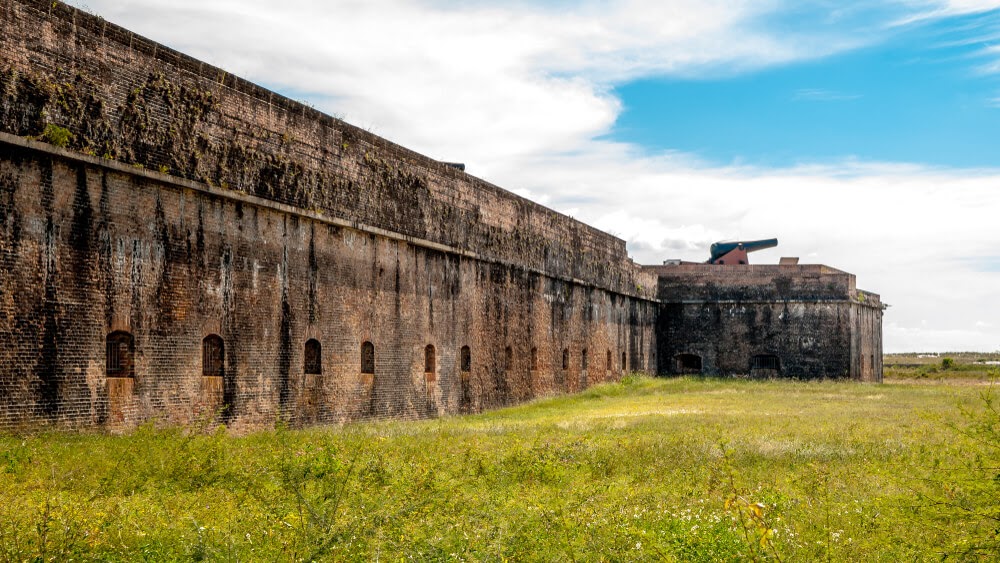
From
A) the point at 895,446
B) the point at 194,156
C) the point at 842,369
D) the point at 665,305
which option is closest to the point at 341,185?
the point at 194,156

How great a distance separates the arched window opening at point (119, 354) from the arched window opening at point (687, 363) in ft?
80.9

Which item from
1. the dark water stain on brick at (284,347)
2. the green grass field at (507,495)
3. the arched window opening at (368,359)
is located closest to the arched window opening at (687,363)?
the arched window opening at (368,359)

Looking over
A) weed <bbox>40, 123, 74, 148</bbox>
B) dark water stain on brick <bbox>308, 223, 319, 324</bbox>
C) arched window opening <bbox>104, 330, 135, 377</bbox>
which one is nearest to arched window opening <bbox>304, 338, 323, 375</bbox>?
dark water stain on brick <bbox>308, 223, 319, 324</bbox>

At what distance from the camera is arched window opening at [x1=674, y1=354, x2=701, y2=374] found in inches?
1341

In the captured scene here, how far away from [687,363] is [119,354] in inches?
988

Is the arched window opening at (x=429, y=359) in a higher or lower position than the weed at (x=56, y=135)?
lower

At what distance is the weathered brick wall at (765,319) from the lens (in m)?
33.3

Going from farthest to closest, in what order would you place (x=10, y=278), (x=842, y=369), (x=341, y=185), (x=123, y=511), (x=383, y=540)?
(x=842, y=369) < (x=341, y=185) < (x=10, y=278) < (x=123, y=511) < (x=383, y=540)

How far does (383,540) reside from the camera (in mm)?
6898

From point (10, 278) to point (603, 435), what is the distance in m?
7.46

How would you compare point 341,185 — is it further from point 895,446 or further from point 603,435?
point 895,446

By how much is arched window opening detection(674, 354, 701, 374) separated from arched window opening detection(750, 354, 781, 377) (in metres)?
1.78

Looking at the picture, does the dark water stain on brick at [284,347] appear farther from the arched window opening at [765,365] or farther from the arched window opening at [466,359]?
the arched window opening at [765,365]

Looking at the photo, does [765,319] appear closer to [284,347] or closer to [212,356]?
[284,347]
